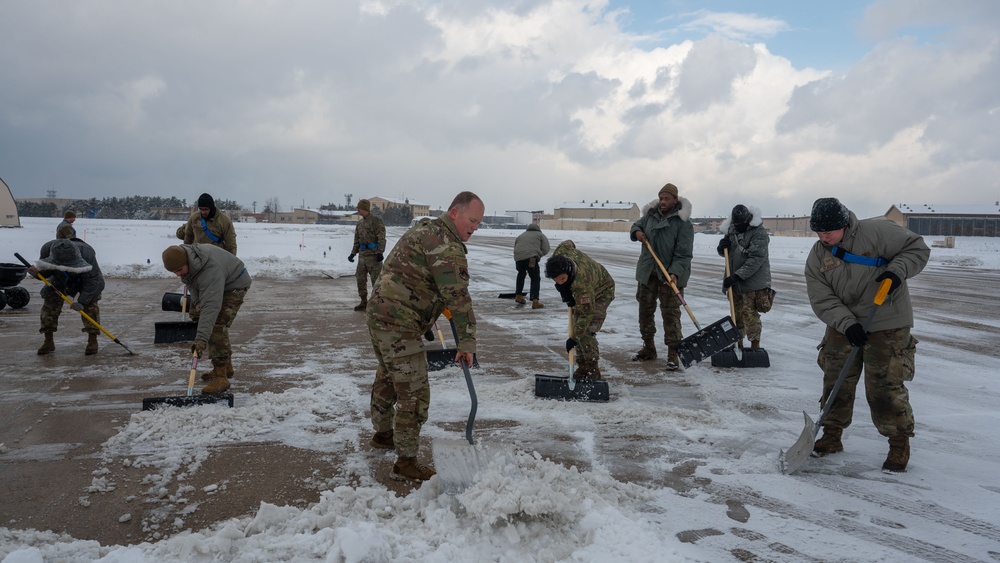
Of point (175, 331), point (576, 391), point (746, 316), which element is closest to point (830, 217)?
point (576, 391)

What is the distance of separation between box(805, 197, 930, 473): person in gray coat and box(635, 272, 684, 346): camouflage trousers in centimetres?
259

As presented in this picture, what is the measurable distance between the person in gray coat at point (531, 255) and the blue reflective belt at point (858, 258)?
7564 mm

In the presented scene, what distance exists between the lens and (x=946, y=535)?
10.3ft

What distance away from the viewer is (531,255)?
11.5 metres

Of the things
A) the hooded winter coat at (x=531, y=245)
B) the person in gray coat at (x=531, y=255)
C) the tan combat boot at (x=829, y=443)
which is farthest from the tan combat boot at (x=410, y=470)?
the hooded winter coat at (x=531, y=245)

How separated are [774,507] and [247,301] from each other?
10.8 meters

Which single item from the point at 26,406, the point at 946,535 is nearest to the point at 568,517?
the point at 946,535

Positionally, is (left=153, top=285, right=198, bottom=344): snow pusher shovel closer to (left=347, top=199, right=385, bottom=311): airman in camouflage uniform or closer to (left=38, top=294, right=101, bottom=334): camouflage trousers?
(left=38, top=294, right=101, bottom=334): camouflage trousers

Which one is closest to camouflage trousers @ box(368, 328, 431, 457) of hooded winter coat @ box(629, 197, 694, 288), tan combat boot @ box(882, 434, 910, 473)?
tan combat boot @ box(882, 434, 910, 473)

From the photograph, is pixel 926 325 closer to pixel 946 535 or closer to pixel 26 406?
pixel 946 535

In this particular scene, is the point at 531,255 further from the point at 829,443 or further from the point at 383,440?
the point at 829,443

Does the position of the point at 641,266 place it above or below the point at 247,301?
above

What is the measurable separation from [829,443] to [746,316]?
9.85ft

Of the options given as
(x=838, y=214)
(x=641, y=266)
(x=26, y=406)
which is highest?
(x=838, y=214)
